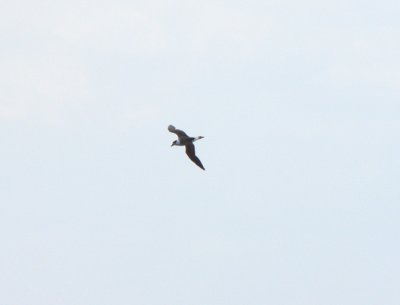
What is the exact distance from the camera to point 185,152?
75125mm

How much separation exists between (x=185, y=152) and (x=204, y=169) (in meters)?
2.08

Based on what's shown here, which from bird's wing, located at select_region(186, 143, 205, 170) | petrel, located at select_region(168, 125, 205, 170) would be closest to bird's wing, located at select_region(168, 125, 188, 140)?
petrel, located at select_region(168, 125, 205, 170)

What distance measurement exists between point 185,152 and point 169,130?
1999 mm

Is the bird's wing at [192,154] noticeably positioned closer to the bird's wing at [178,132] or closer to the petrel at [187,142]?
the petrel at [187,142]

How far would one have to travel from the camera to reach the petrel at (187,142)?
7425 cm

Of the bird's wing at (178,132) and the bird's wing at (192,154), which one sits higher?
the bird's wing at (178,132)

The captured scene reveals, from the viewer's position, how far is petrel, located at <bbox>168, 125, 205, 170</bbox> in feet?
244

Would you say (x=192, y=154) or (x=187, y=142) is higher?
(x=187, y=142)

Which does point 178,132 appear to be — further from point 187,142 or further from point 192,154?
point 192,154

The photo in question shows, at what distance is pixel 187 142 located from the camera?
74.7 metres

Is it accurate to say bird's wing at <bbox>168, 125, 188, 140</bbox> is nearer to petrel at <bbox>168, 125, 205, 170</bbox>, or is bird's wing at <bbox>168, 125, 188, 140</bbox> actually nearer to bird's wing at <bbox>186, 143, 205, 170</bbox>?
petrel at <bbox>168, 125, 205, 170</bbox>

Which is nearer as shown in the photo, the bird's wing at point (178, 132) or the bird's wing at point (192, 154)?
the bird's wing at point (178, 132)

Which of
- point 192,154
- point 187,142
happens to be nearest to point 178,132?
point 187,142

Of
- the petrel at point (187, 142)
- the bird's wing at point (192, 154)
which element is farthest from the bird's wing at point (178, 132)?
the bird's wing at point (192, 154)
